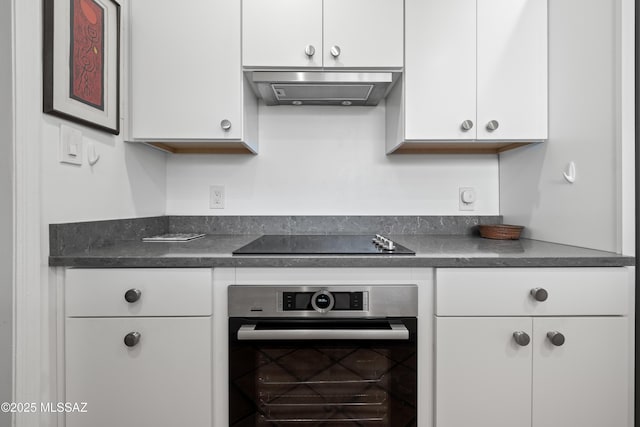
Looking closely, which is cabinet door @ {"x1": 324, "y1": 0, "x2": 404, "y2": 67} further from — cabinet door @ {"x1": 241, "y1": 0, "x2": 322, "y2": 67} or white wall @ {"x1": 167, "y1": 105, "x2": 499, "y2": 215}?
white wall @ {"x1": 167, "y1": 105, "x2": 499, "y2": 215}

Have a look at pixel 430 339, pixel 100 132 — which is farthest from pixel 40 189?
pixel 430 339

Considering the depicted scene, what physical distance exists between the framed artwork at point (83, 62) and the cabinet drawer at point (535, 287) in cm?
129

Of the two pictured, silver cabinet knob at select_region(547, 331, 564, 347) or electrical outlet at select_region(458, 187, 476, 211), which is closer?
silver cabinet knob at select_region(547, 331, 564, 347)

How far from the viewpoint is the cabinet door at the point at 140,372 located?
1.06 m

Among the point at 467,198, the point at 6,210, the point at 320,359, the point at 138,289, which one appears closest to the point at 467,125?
the point at 467,198

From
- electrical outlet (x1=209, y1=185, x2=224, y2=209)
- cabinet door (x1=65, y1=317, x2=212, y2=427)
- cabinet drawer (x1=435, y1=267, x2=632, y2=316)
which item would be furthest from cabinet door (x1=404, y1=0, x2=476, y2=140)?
cabinet door (x1=65, y1=317, x2=212, y2=427)

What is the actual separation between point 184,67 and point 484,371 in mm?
1504

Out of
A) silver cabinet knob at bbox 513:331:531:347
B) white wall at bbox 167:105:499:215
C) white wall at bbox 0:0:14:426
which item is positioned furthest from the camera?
white wall at bbox 167:105:499:215

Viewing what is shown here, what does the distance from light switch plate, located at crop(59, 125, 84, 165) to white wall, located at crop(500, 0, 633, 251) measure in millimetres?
1723

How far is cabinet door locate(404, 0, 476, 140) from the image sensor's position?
1.37m

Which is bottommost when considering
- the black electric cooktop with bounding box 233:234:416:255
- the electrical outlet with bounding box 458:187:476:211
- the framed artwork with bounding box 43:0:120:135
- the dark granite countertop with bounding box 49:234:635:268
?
the dark granite countertop with bounding box 49:234:635:268

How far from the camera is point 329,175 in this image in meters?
1.75

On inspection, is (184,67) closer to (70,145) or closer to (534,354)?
(70,145)

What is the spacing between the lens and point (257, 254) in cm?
111
